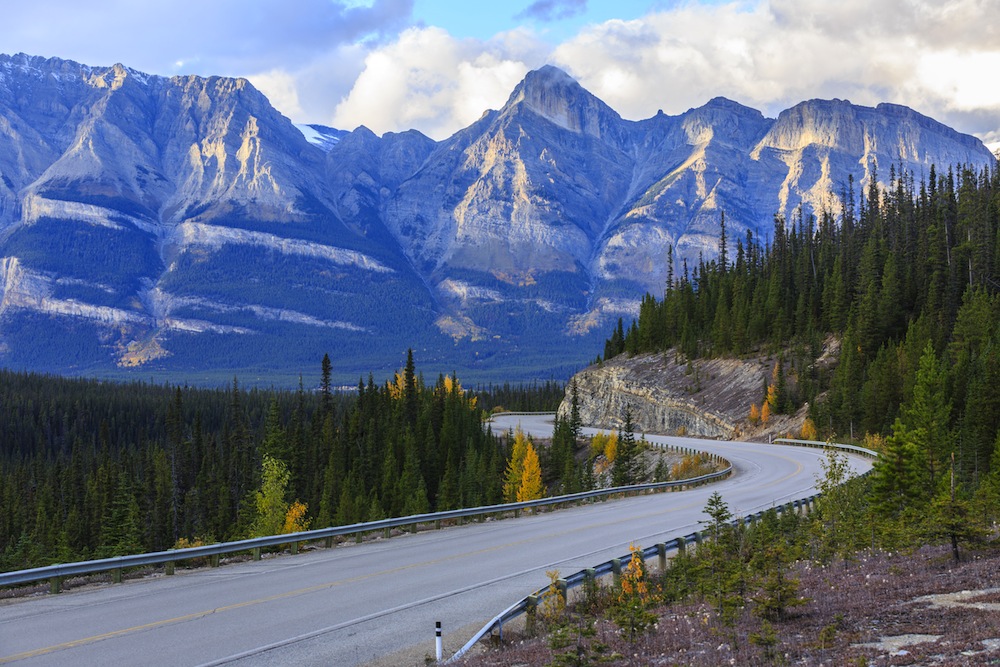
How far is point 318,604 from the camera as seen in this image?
15578 mm

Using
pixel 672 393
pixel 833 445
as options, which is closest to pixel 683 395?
pixel 672 393

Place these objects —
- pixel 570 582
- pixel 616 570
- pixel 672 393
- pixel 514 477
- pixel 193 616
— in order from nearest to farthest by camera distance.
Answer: pixel 193 616 → pixel 570 582 → pixel 616 570 → pixel 514 477 → pixel 672 393

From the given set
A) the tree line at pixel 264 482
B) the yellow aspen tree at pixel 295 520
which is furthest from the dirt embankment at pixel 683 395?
the yellow aspen tree at pixel 295 520

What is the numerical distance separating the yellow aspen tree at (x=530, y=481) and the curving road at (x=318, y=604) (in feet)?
155

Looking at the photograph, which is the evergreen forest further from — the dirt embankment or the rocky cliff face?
the rocky cliff face

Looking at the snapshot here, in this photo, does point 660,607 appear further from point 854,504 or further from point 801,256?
point 801,256

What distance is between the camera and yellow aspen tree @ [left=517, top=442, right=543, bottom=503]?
73312 millimetres

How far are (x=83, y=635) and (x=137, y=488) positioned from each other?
7998 centimetres

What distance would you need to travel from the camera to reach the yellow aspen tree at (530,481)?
73.3 m

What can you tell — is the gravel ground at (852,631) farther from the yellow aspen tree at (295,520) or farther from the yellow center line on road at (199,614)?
the yellow aspen tree at (295,520)

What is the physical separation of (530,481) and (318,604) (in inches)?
2349

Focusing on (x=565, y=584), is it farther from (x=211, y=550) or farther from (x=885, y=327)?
(x=885, y=327)

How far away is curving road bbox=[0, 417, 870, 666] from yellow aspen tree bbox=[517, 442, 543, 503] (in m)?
47.4

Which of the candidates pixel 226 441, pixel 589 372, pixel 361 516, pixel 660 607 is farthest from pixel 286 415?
pixel 660 607
